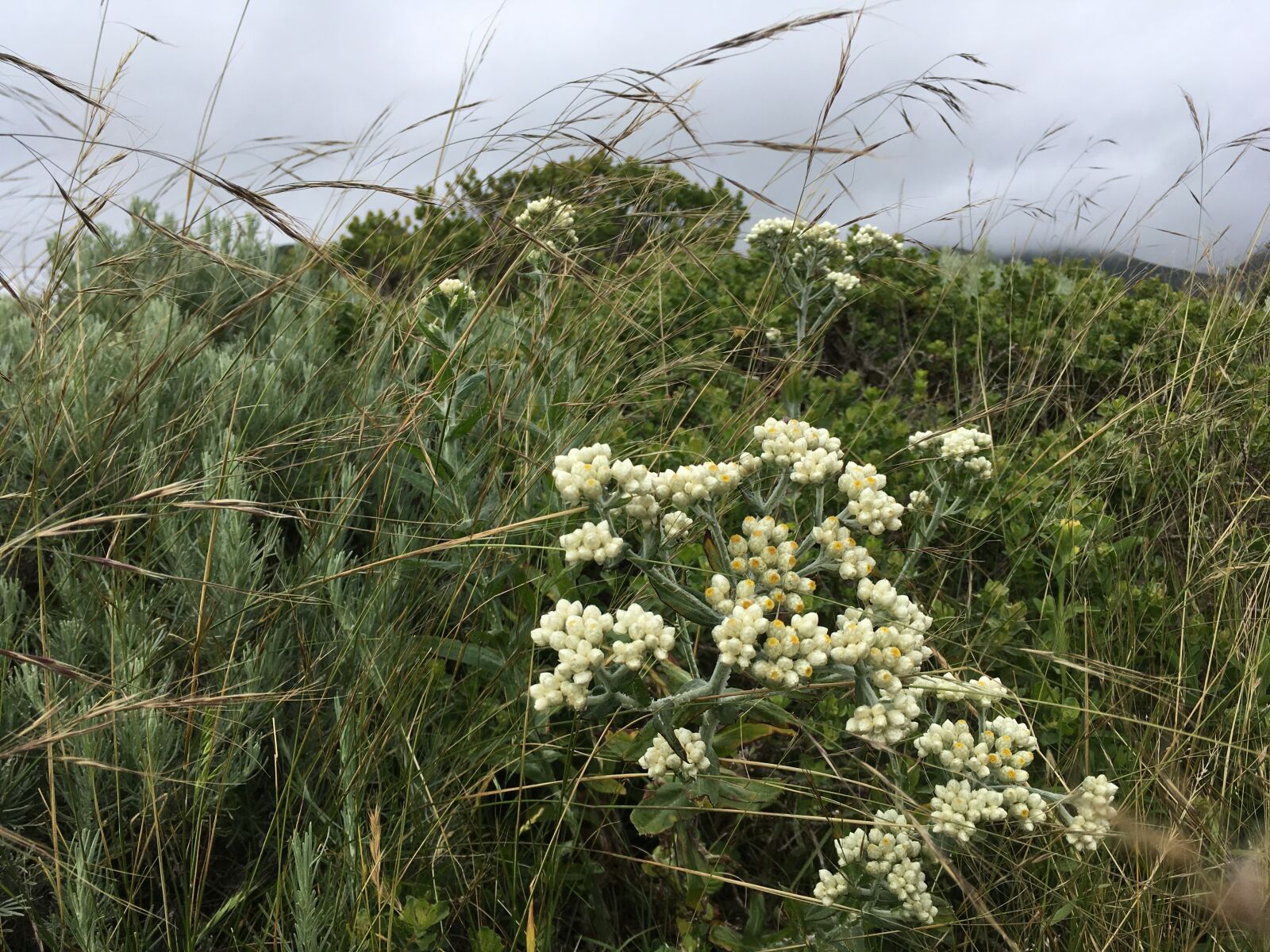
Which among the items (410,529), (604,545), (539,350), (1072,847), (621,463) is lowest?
(1072,847)

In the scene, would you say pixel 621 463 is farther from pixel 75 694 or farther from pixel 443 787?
pixel 75 694

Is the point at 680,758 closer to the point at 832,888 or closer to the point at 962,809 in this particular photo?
the point at 832,888

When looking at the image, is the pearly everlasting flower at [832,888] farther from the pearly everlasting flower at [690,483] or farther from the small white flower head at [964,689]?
the pearly everlasting flower at [690,483]

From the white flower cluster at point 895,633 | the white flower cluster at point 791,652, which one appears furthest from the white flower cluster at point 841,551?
the white flower cluster at point 791,652

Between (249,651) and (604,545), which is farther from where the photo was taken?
(249,651)

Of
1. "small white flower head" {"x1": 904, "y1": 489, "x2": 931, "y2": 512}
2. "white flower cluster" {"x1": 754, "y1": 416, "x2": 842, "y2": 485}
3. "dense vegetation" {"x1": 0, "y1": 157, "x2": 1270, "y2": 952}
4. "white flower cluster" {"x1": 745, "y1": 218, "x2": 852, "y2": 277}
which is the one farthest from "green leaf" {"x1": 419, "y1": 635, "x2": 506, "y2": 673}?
"white flower cluster" {"x1": 745, "y1": 218, "x2": 852, "y2": 277}

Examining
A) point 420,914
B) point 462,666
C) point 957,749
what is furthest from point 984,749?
point 462,666

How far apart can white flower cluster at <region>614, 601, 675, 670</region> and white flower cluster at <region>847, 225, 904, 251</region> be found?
2.21 m

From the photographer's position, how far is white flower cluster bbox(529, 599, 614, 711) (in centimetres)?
132

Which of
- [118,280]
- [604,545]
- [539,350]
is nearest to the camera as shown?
[604,545]

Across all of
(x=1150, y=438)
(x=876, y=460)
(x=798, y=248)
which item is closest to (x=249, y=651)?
(x=876, y=460)

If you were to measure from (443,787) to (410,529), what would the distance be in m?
0.68

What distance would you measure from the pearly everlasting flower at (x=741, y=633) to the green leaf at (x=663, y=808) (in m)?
0.30

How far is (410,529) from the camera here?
2141 millimetres
